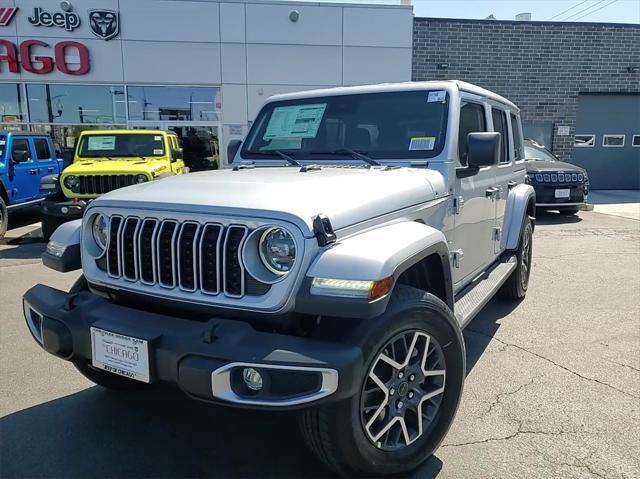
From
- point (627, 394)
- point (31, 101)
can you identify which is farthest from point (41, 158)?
point (627, 394)

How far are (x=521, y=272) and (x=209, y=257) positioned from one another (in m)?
3.94

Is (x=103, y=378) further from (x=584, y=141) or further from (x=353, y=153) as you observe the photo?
(x=584, y=141)

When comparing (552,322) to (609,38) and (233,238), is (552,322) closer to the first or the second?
(233,238)

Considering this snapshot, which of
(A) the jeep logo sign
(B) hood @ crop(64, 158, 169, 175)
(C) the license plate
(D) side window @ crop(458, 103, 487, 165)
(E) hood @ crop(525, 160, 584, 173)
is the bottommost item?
(C) the license plate

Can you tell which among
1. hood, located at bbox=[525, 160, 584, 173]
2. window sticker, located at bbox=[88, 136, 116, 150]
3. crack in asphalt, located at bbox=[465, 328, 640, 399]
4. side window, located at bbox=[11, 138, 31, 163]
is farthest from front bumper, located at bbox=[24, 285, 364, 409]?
hood, located at bbox=[525, 160, 584, 173]

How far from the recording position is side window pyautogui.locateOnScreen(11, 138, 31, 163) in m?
10.1

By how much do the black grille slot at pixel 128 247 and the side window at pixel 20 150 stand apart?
916 cm

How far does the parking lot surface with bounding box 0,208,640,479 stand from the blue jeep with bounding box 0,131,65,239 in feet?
19.3

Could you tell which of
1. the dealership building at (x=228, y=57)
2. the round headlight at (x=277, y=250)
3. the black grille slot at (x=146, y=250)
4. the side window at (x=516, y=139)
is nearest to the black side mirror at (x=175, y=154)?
the dealership building at (x=228, y=57)

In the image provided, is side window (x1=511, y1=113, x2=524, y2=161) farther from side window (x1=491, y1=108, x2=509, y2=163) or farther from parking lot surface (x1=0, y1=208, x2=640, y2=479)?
parking lot surface (x1=0, y1=208, x2=640, y2=479)

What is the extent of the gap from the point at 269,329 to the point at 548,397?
2.12 metres

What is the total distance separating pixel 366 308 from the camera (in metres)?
2.01

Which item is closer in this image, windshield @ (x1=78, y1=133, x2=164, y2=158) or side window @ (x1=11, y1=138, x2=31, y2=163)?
windshield @ (x1=78, y1=133, x2=164, y2=158)

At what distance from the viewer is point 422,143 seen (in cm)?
341
